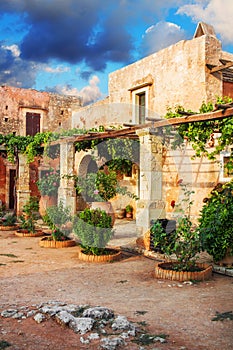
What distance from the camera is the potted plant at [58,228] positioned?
893cm

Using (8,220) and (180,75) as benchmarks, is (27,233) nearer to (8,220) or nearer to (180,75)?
(8,220)

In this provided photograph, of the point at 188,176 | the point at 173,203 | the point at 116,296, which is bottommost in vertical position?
the point at 116,296

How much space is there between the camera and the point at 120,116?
1395 cm

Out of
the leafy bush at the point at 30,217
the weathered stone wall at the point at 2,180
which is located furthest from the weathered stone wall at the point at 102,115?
the leafy bush at the point at 30,217

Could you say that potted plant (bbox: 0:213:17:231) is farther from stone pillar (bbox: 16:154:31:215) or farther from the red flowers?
the red flowers

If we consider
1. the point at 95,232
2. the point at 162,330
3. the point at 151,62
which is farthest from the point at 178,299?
the point at 151,62

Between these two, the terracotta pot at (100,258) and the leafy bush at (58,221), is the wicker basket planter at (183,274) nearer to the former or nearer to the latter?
the terracotta pot at (100,258)

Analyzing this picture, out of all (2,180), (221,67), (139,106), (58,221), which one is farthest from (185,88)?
(2,180)

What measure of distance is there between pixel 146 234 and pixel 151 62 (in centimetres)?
648

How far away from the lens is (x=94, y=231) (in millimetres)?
7520

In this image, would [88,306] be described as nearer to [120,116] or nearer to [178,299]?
[178,299]

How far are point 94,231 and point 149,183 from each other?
1686 millimetres

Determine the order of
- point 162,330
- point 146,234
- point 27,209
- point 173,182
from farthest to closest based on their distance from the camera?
point 173,182 < point 27,209 < point 146,234 < point 162,330

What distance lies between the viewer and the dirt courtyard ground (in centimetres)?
367
